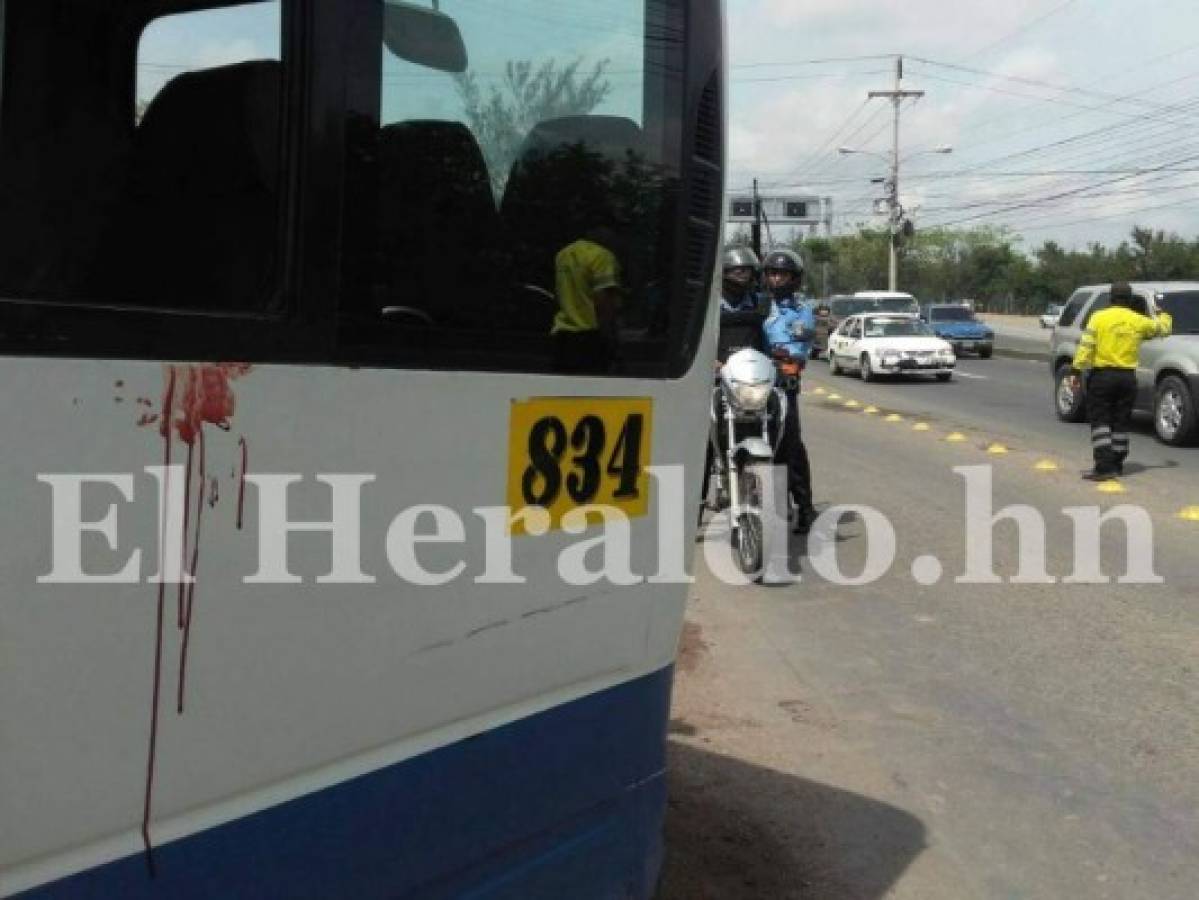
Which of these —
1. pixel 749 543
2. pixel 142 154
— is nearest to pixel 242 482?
pixel 142 154

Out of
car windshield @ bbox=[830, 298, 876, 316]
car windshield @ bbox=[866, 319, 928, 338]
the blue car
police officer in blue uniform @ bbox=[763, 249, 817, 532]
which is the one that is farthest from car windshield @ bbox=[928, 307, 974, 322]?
police officer in blue uniform @ bbox=[763, 249, 817, 532]

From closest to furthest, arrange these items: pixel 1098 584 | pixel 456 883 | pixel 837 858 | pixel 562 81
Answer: pixel 456 883
pixel 562 81
pixel 837 858
pixel 1098 584

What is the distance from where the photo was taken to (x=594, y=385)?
2506mm

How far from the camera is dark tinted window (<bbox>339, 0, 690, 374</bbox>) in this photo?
2014 millimetres

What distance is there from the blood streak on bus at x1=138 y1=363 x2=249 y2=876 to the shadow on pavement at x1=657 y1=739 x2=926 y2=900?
7.61ft

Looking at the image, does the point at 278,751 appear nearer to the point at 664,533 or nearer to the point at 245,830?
the point at 245,830

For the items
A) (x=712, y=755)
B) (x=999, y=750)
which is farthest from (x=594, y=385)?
(x=999, y=750)

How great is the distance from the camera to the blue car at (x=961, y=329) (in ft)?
114

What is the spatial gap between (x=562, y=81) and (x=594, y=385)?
23.1 inches

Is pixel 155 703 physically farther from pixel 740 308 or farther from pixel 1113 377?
pixel 1113 377

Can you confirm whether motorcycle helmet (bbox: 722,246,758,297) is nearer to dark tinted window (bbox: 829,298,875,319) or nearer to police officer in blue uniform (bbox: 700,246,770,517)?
police officer in blue uniform (bbox: 700,246,770,517)

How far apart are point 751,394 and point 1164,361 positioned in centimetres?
901

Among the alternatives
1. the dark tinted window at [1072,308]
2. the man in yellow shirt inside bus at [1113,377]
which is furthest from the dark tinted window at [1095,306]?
the man in yellow shirt inside bus at [1113,377]

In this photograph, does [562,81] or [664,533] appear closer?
[562,81]
